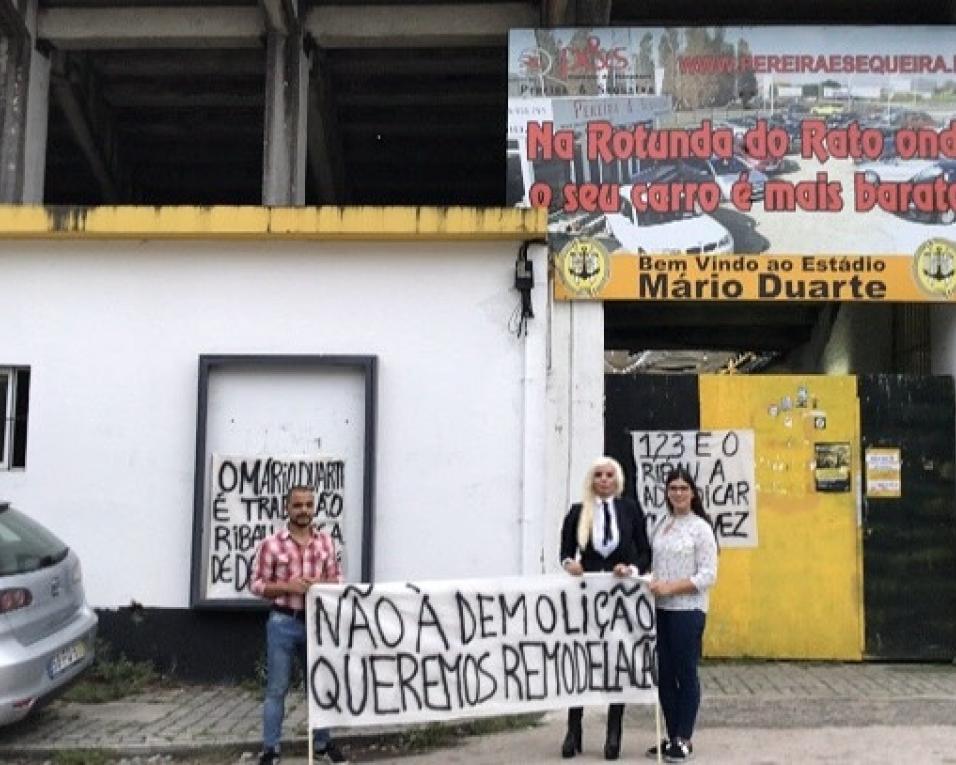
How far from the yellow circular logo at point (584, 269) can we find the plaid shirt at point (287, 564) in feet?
10.9

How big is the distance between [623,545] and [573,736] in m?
1.12

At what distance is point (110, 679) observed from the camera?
758 centimetres

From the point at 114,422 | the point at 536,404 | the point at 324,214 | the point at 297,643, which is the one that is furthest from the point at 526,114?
the point at 297,643

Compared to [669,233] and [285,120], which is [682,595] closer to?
[669,233]

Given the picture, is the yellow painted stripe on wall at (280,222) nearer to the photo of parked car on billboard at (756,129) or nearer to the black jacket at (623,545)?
the photo of parked car on billboard at (756,129)

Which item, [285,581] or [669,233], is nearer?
[285,581]

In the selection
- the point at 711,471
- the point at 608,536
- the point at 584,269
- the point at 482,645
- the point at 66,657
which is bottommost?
the point at 66,657

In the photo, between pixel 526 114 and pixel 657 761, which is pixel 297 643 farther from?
pixel 526 114

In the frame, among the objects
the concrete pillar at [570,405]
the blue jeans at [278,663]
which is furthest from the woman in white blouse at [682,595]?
the concrete pillar at [570,405]

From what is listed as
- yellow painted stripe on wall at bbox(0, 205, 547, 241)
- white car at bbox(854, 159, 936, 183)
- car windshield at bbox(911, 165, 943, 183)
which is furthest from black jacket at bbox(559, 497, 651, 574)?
car windshield at bbox(911, 165, 943, 183)

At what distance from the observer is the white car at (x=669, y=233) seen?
8.11 meters

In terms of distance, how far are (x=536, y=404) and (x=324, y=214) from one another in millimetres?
2191

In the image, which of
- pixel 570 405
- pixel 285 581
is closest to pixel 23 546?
pixel 285 581

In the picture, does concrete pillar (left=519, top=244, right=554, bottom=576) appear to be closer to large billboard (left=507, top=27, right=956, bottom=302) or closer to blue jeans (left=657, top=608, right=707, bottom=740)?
large billboard (left=507, top=27, right=956, bottom=302)
